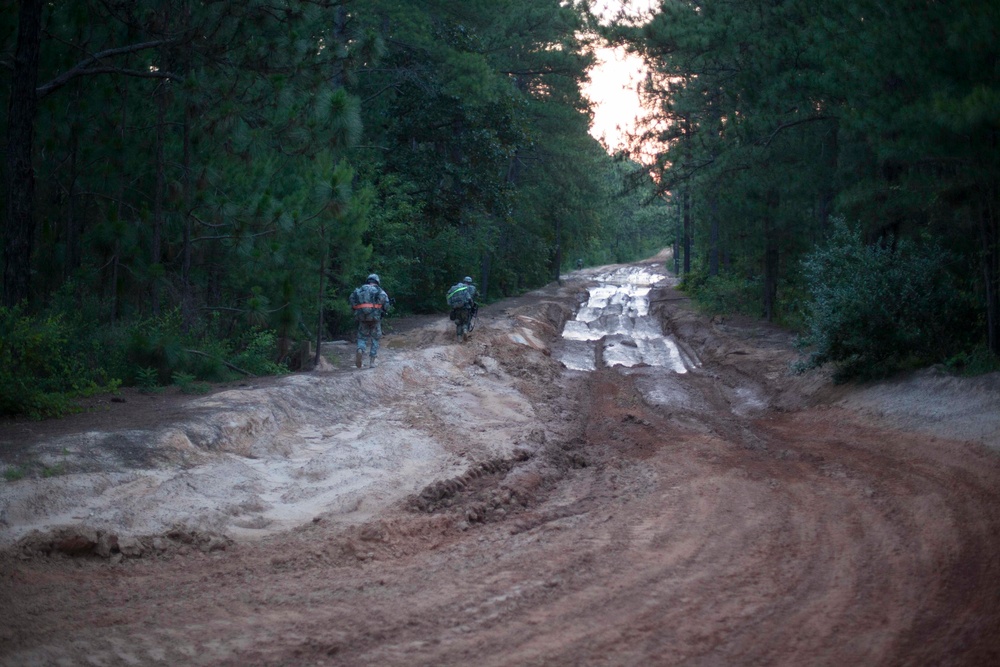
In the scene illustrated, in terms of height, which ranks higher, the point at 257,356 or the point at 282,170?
the point at 282,170

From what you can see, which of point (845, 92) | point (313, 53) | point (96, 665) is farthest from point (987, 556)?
point (313, 53)

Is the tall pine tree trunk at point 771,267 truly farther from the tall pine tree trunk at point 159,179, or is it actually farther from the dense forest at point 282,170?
the tall pine tree trunk at point 159,179

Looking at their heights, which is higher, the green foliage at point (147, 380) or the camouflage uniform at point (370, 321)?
the camouflage uniform at point (370, 321)

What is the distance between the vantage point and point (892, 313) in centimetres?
1470

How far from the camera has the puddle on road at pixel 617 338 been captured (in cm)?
2483

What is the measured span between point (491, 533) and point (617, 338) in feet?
72.3

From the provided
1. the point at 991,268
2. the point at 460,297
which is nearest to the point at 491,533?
the point at 991,268

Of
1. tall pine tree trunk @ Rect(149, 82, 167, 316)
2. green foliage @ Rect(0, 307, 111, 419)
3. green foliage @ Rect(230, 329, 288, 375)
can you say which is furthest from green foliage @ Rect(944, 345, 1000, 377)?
tall pine tree trunk @ Rect(149, 82, 167, 316)

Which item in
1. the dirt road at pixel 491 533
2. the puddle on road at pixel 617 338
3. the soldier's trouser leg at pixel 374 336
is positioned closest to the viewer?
the dirt road at pixel 491 533

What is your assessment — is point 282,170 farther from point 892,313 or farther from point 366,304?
point 892,313

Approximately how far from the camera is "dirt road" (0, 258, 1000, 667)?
18.4 ft

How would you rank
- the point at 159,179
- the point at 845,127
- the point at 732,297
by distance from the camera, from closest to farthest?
the point at 159,179, the point at 845,127, the point at 732,297

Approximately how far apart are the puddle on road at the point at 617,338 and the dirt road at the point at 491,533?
9634mm

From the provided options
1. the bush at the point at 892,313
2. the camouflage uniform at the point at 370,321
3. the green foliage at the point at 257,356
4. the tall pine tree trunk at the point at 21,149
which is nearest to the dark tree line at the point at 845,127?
the bush at the point at 892,313
